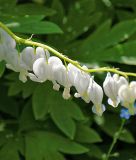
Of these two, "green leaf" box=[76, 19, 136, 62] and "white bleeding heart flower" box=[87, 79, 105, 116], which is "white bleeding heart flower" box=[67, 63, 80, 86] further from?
"green leaf" box=[76, 19, 136, 62]

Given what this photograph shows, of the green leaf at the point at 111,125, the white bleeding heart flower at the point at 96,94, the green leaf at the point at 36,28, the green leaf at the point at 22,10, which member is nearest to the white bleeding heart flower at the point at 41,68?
the white bleeding heart flower at the point at 96,94

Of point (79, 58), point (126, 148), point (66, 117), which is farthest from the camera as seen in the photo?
point (126, 148)

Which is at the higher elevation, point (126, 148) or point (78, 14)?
point (78, 14)

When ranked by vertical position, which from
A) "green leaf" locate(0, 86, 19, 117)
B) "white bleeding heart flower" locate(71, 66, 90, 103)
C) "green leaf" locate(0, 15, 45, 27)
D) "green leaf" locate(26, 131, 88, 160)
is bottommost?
"green leaf" locate(26, 131, 88, 160)

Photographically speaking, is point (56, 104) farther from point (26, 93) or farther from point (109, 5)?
point (109, 5)

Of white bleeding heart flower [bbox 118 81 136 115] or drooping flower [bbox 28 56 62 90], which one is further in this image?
drooping flower [bbox 28 56 62 90]

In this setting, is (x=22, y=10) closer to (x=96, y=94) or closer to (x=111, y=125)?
(x=111, y=125)

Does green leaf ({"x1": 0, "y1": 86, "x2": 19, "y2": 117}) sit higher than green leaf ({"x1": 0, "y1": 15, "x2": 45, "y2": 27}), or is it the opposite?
green leaf ({"x1": 0, "y1": 15, "x2": 45, "y2": 27})

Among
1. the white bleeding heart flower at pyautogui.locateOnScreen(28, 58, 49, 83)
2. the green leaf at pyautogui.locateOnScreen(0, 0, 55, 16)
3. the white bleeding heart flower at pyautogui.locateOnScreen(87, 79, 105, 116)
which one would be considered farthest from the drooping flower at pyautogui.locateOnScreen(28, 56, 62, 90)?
the green leaf at pyautogui.locateOnScreen(0, 0, 55, 16)

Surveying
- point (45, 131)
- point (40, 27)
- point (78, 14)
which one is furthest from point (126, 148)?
point (40, 27)
